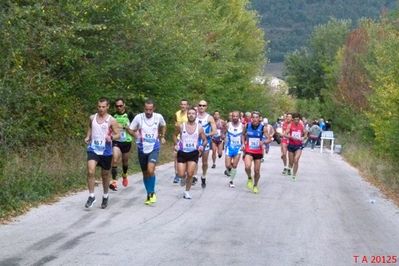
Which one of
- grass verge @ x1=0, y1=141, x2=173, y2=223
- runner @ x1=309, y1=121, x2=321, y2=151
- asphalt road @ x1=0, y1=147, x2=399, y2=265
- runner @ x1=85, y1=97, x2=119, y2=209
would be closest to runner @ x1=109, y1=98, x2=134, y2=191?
asphalt road @ x1=0, y1=147, x2=399, y2=265

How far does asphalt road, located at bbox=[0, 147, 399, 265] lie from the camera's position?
849cm

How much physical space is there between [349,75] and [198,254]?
34.9 metres

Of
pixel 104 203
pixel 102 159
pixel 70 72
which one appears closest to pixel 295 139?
pixel 70 72

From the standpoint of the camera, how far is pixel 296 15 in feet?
589

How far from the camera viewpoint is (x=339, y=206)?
14281mm

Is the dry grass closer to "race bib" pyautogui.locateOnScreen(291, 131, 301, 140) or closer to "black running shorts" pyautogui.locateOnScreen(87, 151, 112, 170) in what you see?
"race bib" pyautogui.locateOnScreen(291, 131, 301, 140)

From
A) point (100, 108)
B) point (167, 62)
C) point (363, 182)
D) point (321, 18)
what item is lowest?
point (363, 182)

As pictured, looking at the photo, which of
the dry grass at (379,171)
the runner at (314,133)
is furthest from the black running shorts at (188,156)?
the runner at (314,133)

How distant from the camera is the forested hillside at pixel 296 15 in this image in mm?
→ 162500

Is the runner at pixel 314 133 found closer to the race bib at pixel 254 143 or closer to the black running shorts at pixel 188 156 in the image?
the race bib at pixel 254 143

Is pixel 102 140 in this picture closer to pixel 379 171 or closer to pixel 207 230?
pixel 207 230

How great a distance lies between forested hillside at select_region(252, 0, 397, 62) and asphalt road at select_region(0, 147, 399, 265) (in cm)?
14607

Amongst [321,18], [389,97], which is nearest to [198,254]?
[389,97]

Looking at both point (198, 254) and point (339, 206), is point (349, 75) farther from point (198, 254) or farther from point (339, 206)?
point (198, 254)
